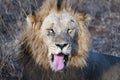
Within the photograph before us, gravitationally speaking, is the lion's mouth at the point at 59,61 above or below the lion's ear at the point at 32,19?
below

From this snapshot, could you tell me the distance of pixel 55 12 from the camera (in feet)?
21.2

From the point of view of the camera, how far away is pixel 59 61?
6238 millimetres

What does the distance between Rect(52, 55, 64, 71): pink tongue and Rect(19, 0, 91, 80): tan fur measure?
0.16 m

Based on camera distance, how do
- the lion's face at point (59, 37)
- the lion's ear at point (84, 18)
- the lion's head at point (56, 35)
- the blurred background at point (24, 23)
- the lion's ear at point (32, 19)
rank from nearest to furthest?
the lion's face at point (59, 37) → the lion's head at point (56, 35) → the lion's ear at point (32, 19) → the lion's ear at point (84, 18) → the blurred background at point (24, 23)

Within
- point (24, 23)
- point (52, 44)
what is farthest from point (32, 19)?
point (24, 23)

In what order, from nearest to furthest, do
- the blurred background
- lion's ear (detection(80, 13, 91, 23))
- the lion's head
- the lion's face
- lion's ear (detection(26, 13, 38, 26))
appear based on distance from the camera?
the lion's face
the lion's head
lion's ear (detection(26, 13, 38, 26))
lion's ear (detection(80, 13, 91, 23))
the blurred background

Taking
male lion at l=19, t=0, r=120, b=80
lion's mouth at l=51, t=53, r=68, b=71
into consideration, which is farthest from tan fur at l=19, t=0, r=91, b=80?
lion's mouth at l=51, t=53, r=68, b=71

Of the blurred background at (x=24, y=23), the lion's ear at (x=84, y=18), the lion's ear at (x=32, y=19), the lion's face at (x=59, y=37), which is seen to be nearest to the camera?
the lion's face at (x=59, y=37)

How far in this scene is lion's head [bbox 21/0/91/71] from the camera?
6305 millimetres

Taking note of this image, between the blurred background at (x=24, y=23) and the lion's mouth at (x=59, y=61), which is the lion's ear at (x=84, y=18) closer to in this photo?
the blurred background at (x=24, y=23)

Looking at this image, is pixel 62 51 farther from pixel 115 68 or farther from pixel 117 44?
pixel 117 44

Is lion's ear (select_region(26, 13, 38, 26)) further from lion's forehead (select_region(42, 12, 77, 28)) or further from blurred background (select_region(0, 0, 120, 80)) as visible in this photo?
blurred background (select_region(0, 0, 120, 80))

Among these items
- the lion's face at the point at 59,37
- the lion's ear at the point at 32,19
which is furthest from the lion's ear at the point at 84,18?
the lion's ear at the point at 32,19

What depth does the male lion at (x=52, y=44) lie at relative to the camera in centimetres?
634
